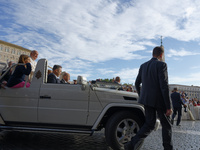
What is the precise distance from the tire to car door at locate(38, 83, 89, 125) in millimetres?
534

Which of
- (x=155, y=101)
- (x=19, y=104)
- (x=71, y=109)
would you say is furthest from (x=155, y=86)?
(x=19, y=104)

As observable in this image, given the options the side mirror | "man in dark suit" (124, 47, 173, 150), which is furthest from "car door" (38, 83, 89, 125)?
"man in dark suit" (124, 47, 173, 150)

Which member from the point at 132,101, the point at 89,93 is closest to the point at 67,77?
the point at 89,93

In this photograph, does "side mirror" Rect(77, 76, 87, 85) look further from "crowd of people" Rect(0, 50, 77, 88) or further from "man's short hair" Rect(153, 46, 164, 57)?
"man's short hair" Rect(153, 46, 164, 57)

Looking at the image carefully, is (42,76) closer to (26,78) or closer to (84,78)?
(26,78)

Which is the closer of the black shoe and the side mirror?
the black shoe

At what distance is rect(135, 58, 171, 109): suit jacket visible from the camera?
A: 143 inches

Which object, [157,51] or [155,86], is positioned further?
[157,51]

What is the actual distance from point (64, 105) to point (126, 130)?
1.29 meters

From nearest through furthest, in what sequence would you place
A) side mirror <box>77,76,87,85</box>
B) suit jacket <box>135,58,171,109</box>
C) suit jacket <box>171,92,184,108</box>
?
suit jacket <box>135,58,171,109</box> → side mirror <box>77,76,87,85</box> → suit jacket <box>171,92,184,108</box>

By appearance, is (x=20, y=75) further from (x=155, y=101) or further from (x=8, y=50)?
(x=8, y=50)

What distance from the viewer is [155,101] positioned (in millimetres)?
3721

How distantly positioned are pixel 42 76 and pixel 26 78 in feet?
1.23

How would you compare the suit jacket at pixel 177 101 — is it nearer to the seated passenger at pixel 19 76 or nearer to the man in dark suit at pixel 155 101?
the man in dark suit at pixel 155 101
